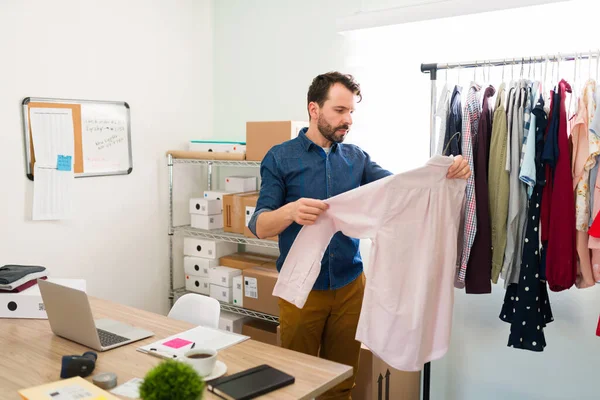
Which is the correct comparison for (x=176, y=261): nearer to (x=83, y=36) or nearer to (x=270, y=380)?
(x=83, y=36)

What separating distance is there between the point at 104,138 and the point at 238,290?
4.18ft

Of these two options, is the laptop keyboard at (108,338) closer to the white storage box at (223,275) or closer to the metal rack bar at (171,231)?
the white storage box at (223,275)

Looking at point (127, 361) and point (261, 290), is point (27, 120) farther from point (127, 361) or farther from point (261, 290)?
point (127, 361)

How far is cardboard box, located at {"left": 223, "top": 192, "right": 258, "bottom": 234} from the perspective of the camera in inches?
137

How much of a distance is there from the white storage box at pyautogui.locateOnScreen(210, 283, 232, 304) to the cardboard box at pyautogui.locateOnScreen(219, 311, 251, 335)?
10cm

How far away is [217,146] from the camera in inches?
146

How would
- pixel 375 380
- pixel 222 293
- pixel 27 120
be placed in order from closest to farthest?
1. pixel 375 380
2. pixel 27 120
3. pixel 222 293

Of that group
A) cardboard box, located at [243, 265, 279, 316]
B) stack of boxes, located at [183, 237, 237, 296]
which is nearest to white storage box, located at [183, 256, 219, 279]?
stack of boxes, located at [183, 237, 237, 296]

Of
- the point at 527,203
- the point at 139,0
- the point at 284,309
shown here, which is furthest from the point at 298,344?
the point at 139,0

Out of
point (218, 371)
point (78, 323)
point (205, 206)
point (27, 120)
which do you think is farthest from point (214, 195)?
point (218, 371)

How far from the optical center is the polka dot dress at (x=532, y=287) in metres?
2.28

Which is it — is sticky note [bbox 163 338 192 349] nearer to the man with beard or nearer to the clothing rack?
the man with beard

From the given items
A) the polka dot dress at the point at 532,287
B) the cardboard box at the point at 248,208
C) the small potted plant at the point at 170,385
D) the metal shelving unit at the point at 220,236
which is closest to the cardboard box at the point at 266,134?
the cardboard box at the point at 248,208

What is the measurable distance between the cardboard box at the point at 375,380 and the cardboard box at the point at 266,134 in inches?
51.6
